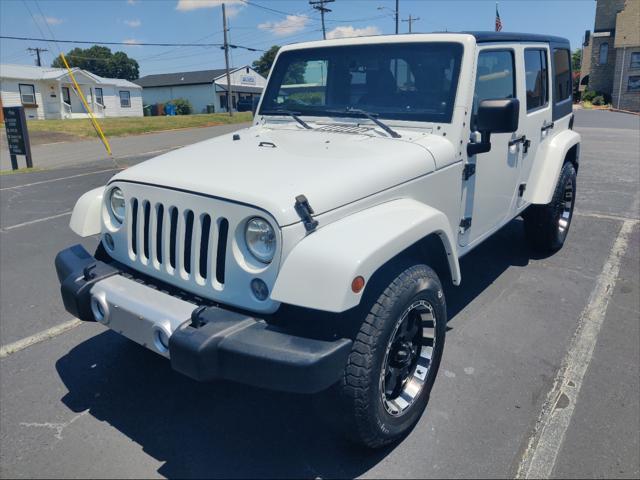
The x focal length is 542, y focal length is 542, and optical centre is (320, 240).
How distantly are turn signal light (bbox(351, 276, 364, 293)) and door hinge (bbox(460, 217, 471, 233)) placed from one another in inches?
64.4

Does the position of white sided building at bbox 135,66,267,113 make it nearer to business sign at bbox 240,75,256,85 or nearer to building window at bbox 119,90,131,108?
business sign at bbox 240,75,256,85

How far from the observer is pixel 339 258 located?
2.21m

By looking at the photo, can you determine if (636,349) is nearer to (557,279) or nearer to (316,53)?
(557,279)

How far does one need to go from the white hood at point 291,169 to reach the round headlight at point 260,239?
92mm

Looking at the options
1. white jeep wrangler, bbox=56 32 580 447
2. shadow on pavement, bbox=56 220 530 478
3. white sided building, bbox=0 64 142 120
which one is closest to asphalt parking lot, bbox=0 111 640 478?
shadow on pavement, bbox=56 220 530 478

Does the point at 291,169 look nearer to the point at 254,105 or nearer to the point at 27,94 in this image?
the point at 254,105

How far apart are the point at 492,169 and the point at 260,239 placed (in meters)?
2.20

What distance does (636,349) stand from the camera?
358 cm

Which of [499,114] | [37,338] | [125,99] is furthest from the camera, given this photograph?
[125,99]

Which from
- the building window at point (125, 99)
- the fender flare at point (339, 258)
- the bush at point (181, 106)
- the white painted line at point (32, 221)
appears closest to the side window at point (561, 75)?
the fender flare at point (339, 258)

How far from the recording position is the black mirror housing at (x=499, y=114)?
10.5 feet

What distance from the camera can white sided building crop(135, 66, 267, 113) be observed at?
57781mm

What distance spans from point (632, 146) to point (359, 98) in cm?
1335

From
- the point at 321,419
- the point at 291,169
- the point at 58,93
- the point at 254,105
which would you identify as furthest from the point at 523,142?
the point at 58,93
